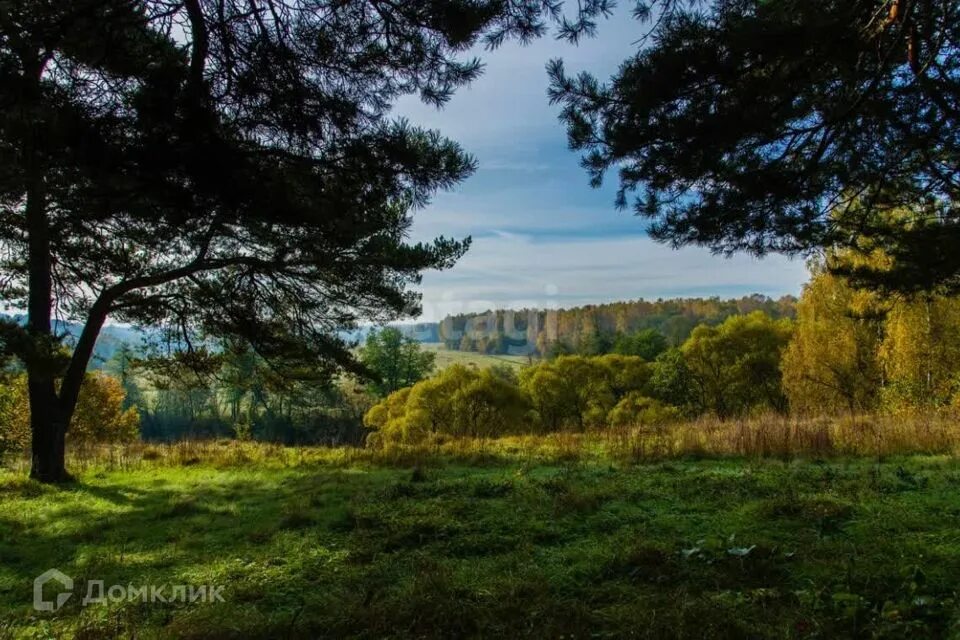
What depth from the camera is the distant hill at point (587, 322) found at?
2596 inches

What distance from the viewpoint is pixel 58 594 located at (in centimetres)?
314

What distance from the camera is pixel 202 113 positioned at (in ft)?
10.3

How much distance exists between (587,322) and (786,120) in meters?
82.8

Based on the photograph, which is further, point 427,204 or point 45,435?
point 45,435

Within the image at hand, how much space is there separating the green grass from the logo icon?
0.17 ft

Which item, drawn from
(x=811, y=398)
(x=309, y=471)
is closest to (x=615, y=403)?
(x=811, y=398)

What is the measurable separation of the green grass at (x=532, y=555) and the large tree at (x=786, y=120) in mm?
2172

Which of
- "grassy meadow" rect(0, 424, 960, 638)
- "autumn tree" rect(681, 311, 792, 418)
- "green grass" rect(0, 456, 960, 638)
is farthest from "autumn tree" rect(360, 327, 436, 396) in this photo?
"green grass" rect(0, 456, 960, 638)

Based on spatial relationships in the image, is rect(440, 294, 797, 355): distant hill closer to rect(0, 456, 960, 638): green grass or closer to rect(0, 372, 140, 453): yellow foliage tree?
rect(0, 456, 960, 638): green grass

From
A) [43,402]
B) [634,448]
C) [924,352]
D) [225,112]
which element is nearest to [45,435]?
[43,402]

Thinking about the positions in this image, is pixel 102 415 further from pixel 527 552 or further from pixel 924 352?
pixel 924 352

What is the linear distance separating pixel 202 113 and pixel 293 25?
84 centimetres

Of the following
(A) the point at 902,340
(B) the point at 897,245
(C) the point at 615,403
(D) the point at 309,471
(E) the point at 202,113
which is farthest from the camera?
(C) the point at 615,403

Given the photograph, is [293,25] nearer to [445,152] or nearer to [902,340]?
[445,152]
